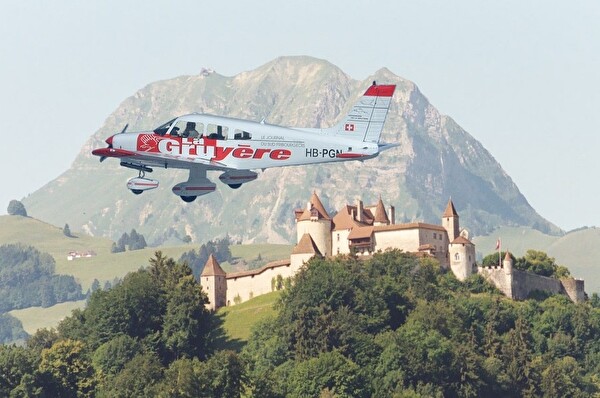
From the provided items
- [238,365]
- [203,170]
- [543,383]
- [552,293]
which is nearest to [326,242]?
[552,293]

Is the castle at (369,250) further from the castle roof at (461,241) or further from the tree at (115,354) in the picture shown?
the tree at (115,354)

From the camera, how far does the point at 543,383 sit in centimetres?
13750

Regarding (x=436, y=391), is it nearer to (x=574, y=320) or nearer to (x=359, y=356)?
(x=359, y=356)

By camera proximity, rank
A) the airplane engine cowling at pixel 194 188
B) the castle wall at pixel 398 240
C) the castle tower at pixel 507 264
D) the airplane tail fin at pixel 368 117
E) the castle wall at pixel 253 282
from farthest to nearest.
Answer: the castle wall at pixel 253 282 < the castle wall at pixel 398 240 < the castle tower at pixel 507 264 < the airplane engine cowling at pixel 194 188 < the airplane tail fin at pixel 368 117

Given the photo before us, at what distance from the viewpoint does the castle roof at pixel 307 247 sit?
15838 centimetres

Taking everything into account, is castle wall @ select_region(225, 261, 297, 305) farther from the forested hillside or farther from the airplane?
the airplane

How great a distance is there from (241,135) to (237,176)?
1.61m

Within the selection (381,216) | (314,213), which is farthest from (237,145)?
(381,216)

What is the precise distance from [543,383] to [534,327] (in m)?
15.1

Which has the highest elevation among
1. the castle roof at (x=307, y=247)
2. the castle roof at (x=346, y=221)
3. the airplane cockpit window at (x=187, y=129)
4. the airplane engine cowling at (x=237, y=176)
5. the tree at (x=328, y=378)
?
the castle roof at (x=346, y=221)

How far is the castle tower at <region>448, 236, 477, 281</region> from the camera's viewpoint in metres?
158

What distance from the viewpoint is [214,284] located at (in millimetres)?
166875

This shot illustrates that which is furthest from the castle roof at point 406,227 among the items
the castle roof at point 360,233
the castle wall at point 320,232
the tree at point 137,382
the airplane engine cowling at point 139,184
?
the airplane engine cowling at point 139,184

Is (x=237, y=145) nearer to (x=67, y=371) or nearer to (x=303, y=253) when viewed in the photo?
(x=67, y=371)
